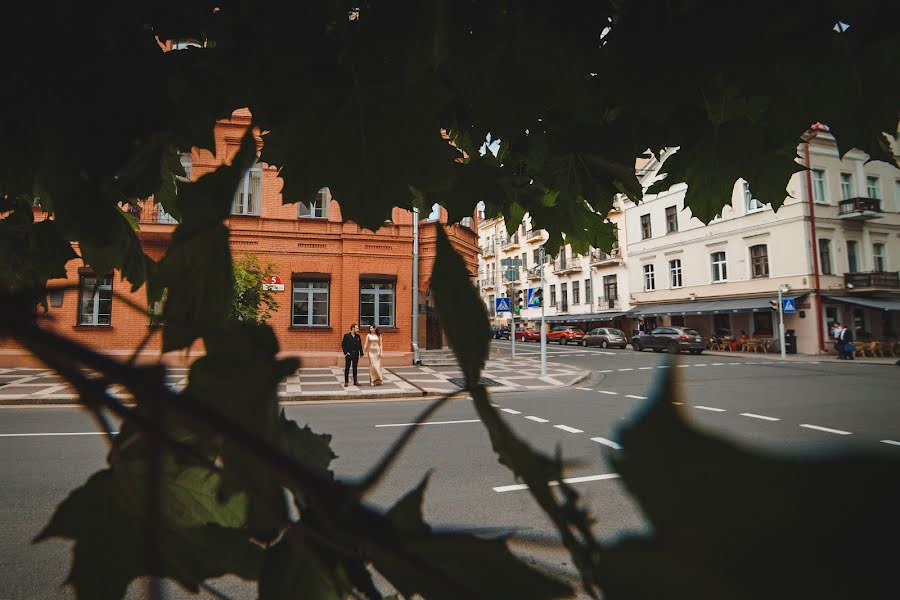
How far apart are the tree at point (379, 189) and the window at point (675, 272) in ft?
87.9

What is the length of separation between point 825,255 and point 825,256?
1.7 inches

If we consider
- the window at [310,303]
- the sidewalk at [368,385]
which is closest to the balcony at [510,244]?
the sidewalk at [368,385]

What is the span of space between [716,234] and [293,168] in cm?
2637

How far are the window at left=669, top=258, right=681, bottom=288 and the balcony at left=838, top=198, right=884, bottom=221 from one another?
685 cm

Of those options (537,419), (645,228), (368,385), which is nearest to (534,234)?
(537,419)

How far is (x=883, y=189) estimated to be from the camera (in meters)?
22.5

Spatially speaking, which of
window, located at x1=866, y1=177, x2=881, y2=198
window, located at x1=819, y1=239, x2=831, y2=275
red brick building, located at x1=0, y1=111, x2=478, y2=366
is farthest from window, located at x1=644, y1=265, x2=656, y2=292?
red brick building, located at x1=0, y1=111, x2=478, y2=366

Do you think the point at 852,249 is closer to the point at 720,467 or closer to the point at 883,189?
the point at 883,189

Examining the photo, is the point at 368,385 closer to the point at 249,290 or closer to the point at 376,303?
the point at 249,290

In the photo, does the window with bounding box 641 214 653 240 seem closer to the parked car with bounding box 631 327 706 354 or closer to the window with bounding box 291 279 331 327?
the parked car with bounding box 631 327 706 354

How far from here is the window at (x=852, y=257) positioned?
21.8 metres

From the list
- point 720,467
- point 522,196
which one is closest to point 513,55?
point 720,467

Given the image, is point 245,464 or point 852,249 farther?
point 852,249

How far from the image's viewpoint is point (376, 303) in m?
15.4
